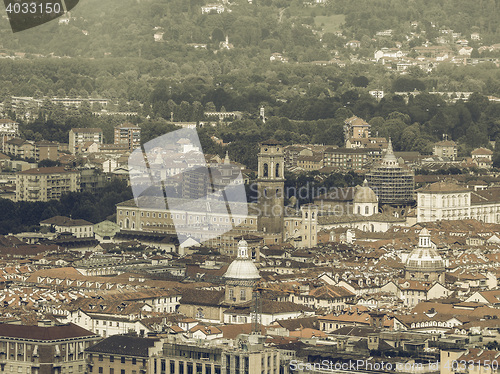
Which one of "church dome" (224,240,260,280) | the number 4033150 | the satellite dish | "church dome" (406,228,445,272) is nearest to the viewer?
"church dome" (224,240,260,280)

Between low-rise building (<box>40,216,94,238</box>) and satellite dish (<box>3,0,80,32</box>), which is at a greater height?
satellite dish (<box>3,0,80,32</box>)

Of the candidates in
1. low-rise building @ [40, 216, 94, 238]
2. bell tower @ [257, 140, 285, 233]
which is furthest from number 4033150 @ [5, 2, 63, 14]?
bell tower @ [257, 140, 285, 233]

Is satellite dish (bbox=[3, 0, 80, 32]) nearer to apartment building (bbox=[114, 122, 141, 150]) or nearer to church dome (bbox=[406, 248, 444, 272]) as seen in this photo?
apartment building (bbox=[114, 122, 141, 150])


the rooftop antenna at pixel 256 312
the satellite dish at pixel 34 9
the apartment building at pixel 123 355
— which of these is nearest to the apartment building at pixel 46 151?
the satellite dish at pixel 34 9

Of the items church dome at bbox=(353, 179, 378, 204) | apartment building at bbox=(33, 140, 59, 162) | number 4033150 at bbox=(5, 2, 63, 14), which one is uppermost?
number 4033150 at bbox=(5, 2, 63, 14)

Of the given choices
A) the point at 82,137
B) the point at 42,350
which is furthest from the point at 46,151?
the point at 42,350

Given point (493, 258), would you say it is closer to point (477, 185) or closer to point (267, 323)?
point (267, 323)

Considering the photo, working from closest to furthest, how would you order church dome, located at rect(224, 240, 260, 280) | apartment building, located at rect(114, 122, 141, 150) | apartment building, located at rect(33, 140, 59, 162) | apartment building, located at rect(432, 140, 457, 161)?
church dome, located at rect(224, 240, 260, 280) < apartment building, located at rect(33, 140, 59, 162) < apartment building, located at rect(432, 140, 457, 161) < apartment building, located at rect(114, 122, 141, 150)

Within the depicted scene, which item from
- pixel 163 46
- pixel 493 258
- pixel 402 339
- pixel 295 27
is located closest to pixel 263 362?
pixel 402 339
